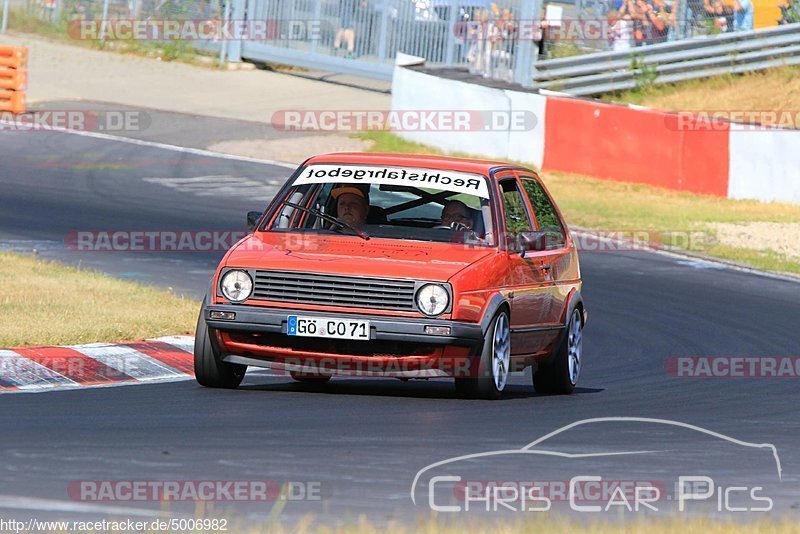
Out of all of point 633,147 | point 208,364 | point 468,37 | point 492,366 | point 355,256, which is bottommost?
point 633,147

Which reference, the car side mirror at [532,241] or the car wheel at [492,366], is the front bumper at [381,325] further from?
the car side mirror at [532,241]

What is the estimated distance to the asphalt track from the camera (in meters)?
6.32

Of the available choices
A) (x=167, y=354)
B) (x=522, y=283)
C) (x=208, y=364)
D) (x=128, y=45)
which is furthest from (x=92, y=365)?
(x=128, y=45)

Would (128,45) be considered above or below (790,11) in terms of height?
below

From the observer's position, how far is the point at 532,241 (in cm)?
962

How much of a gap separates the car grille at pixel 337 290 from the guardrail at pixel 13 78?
20775 millimetres

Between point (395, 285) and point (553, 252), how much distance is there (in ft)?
6.31

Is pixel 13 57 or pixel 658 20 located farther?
pixel 658 20
